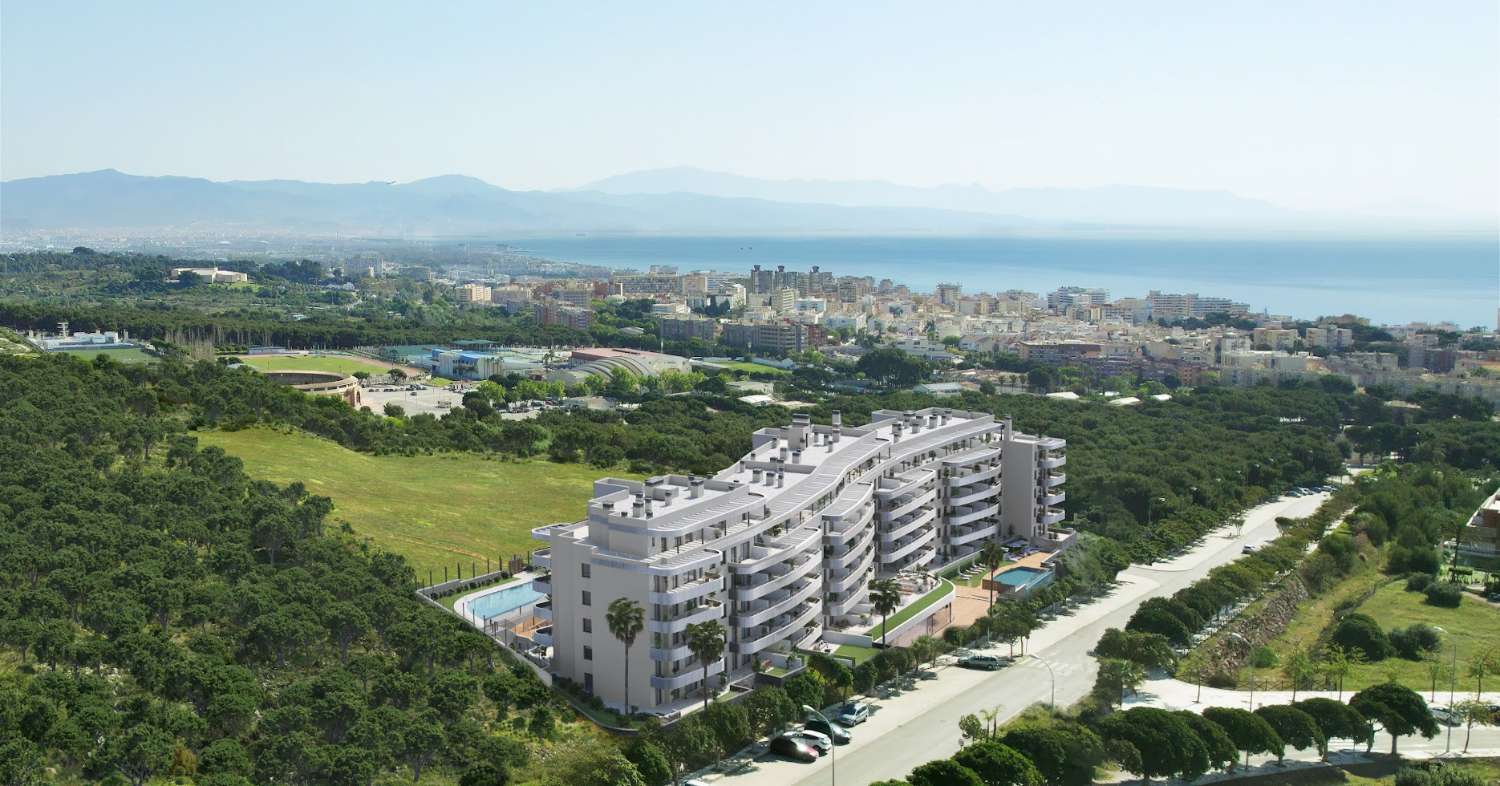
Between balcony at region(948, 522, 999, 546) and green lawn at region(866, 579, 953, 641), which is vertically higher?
balcony at region(948, 522, 999, 546)

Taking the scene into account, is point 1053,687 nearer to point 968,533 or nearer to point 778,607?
point 778,607

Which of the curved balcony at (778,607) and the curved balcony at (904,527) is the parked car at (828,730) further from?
the curved balcony at (904,527)

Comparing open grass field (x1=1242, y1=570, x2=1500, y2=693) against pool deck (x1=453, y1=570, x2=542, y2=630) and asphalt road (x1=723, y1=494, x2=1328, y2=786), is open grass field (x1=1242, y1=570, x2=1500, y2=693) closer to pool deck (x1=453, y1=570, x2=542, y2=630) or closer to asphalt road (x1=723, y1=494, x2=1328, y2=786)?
asphalt road (x1=723, y1=494, x2=1328, y2=786)

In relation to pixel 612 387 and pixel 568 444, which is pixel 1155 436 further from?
pixel 612 387

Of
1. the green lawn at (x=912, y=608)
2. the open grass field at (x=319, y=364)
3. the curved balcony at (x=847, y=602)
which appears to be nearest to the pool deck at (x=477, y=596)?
the curved balcony at (x=847, y=602)

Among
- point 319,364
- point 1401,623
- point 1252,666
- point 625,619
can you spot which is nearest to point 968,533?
point 1252,666

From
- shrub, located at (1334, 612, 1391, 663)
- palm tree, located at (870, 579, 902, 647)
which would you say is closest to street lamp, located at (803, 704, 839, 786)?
palm tree, located at (870, 579, 902, 647)
